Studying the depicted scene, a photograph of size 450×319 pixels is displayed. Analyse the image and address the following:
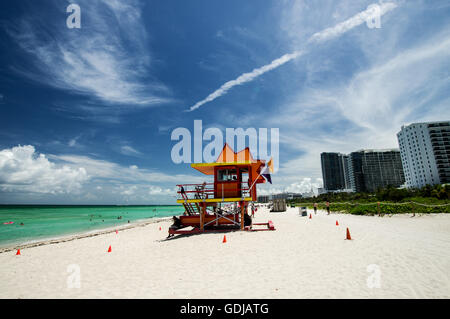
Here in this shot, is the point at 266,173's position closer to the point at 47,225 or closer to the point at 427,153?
the point at 47,225

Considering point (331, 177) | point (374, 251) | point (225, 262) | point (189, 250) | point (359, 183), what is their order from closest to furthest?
point (225, 262), point (374, 251), point (189, 250), point (359, 183), point (331, 177)

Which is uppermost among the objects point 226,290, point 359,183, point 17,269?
point 359,183

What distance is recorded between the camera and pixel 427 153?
9938cm

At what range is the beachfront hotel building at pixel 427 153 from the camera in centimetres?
9525

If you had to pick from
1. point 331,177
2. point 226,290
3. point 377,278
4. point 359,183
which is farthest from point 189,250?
point 331,177

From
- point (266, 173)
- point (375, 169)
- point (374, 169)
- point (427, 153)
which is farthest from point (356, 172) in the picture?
point (266, 173)

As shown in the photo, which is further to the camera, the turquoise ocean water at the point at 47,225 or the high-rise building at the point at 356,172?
the high-rise building at the point at 356,172

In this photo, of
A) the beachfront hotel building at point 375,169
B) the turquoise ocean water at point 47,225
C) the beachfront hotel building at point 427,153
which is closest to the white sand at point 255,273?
the turquoise ocean water at point 47,225

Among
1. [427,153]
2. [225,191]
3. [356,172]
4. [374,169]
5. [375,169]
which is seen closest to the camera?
[225,191]

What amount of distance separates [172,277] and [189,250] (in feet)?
13.4

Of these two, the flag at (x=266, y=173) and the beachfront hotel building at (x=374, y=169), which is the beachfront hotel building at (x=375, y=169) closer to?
the beachfront hotel building at (x=374, y=169)

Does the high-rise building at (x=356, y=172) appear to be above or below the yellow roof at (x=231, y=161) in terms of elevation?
above

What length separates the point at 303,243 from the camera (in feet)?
37.0
